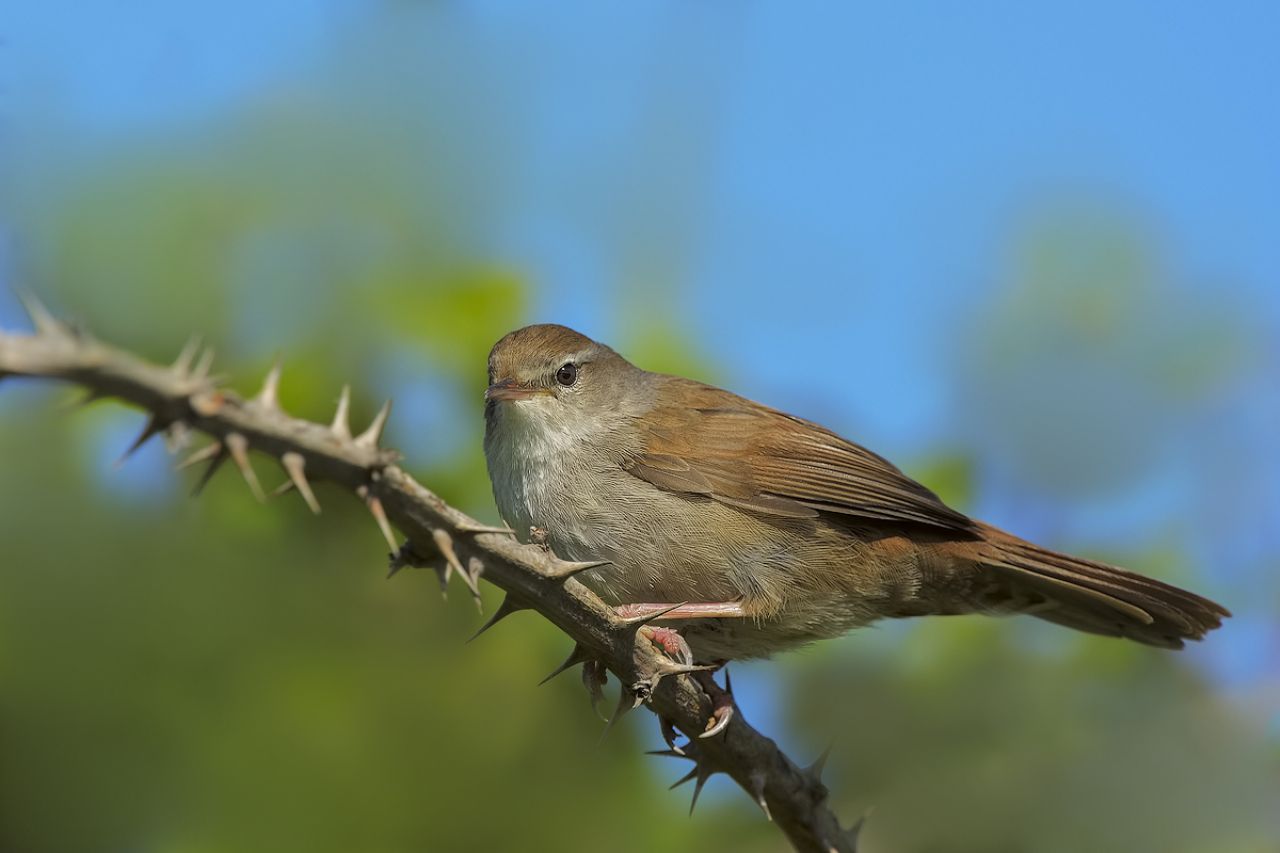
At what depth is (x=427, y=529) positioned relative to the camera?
237 cm

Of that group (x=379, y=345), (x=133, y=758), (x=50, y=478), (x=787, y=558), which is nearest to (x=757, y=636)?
(x=787, y=558)

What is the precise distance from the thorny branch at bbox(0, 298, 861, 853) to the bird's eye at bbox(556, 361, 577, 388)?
5.59 feet

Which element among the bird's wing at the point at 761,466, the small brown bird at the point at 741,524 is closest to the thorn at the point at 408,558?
the small brown bird at the point at 741,524

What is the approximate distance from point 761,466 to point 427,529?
105 inches

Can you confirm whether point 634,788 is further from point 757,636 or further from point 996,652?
point 996,652

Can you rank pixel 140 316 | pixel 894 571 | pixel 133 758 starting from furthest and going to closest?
pixel 894 571
pixel 140 316
pixel 133 758

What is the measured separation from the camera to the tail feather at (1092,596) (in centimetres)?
470

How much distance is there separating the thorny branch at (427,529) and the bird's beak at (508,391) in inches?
53.8

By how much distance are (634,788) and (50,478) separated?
211 cm

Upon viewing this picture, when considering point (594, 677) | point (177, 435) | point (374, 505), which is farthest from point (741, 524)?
point (177, 435)

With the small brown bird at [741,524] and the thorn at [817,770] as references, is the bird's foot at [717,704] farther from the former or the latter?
the small brown bird at [741,524]

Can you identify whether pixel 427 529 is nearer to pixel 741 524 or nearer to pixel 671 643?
pixel 671 643

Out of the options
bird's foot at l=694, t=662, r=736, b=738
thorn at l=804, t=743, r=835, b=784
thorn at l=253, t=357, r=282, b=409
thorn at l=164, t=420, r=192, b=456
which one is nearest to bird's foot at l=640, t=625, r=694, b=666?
bird's foot at l=694, t=662, r=736, b=738

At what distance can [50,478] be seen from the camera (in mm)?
4203
